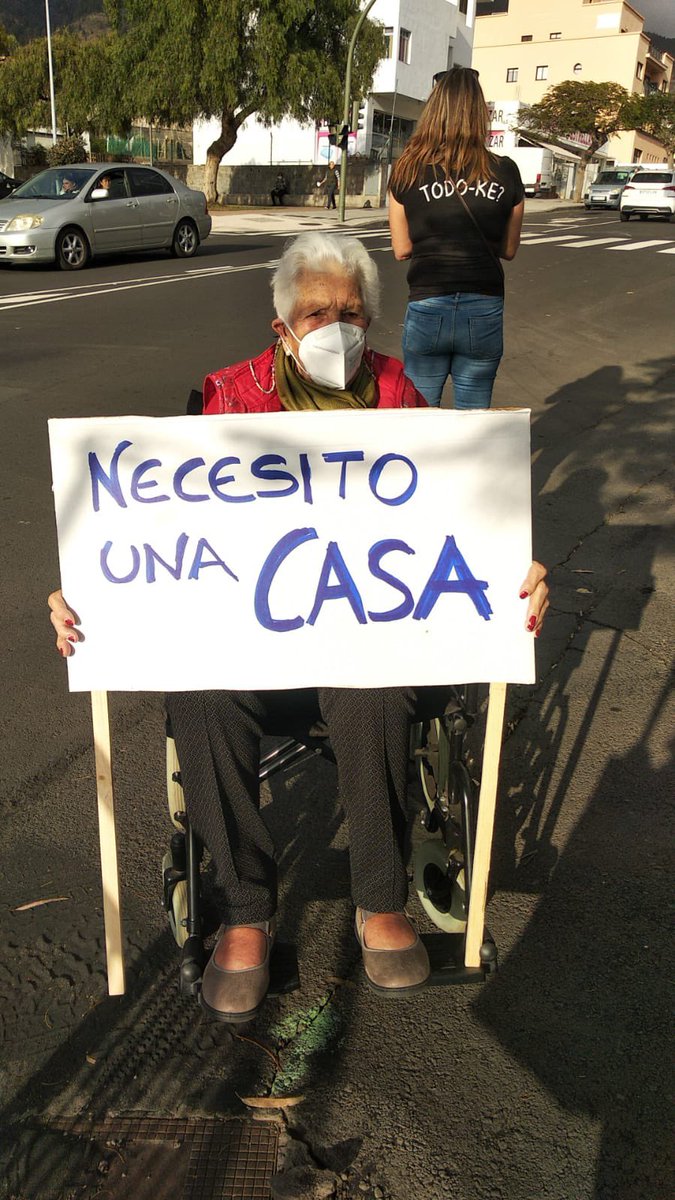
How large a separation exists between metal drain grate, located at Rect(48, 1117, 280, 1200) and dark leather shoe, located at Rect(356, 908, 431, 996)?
0.35 metres

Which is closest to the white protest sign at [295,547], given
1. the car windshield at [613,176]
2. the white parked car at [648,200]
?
the white parked car at [648,200]

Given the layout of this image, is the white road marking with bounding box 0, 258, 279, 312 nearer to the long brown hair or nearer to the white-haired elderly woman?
the long brown hair

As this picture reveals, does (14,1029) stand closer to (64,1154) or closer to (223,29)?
(64,1154)

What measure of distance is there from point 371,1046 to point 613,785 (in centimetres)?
130

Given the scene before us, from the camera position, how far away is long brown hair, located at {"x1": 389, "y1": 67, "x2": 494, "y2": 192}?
374cm

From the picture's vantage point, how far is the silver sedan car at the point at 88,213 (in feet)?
47.6

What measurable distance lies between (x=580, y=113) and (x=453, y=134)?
6972 centimetres

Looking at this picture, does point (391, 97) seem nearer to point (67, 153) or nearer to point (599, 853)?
point (67, 153)

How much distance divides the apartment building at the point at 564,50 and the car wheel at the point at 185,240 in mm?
73862

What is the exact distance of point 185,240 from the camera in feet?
57.0

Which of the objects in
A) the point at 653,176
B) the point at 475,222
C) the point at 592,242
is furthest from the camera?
the point at 653,176

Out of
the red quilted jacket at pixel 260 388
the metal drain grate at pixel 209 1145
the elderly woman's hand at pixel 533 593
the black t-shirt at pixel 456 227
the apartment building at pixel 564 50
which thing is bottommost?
the metal drain grate at pixel 209 1145

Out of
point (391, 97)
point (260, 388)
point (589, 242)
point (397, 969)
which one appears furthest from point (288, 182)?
point (397, 969)

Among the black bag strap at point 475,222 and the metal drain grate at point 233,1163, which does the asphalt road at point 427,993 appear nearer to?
the metal drain grate at point 233,1163
